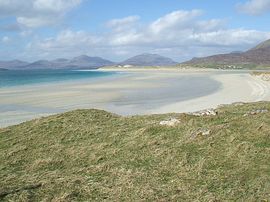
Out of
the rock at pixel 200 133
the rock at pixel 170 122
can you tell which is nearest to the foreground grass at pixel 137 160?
the rock at pixel 200 133

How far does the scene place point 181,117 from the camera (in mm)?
19344

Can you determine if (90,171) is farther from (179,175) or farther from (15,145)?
(15,145)

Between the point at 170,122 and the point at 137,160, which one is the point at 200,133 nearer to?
the point at 170,122

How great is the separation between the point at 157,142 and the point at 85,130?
444cm

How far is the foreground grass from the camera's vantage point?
37.1ft

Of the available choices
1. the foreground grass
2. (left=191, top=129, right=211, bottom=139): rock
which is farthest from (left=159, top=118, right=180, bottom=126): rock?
(left=191, top=129, right=211, bottom=139): rock

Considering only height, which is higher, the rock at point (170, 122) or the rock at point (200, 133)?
the rock at point (170, 122)

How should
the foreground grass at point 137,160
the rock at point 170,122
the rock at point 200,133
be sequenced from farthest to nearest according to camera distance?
the rock at point 170,122 < the rock at point 200,133 < the foreground grass at point 137,160

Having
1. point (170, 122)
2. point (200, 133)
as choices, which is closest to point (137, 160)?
point (200, 133)

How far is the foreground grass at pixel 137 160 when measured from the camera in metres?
11.3

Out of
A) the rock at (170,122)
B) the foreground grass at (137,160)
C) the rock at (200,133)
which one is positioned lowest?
the foreground grass at (137,160)

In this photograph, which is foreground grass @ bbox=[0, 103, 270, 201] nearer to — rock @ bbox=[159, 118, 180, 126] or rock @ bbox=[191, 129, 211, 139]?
rock @ bbox=[191, 129, 211, 139]

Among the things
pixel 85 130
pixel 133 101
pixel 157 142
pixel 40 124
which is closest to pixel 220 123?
pixel 157 142

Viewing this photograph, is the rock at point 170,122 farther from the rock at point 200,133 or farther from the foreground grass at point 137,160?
the rock at point 200,133
